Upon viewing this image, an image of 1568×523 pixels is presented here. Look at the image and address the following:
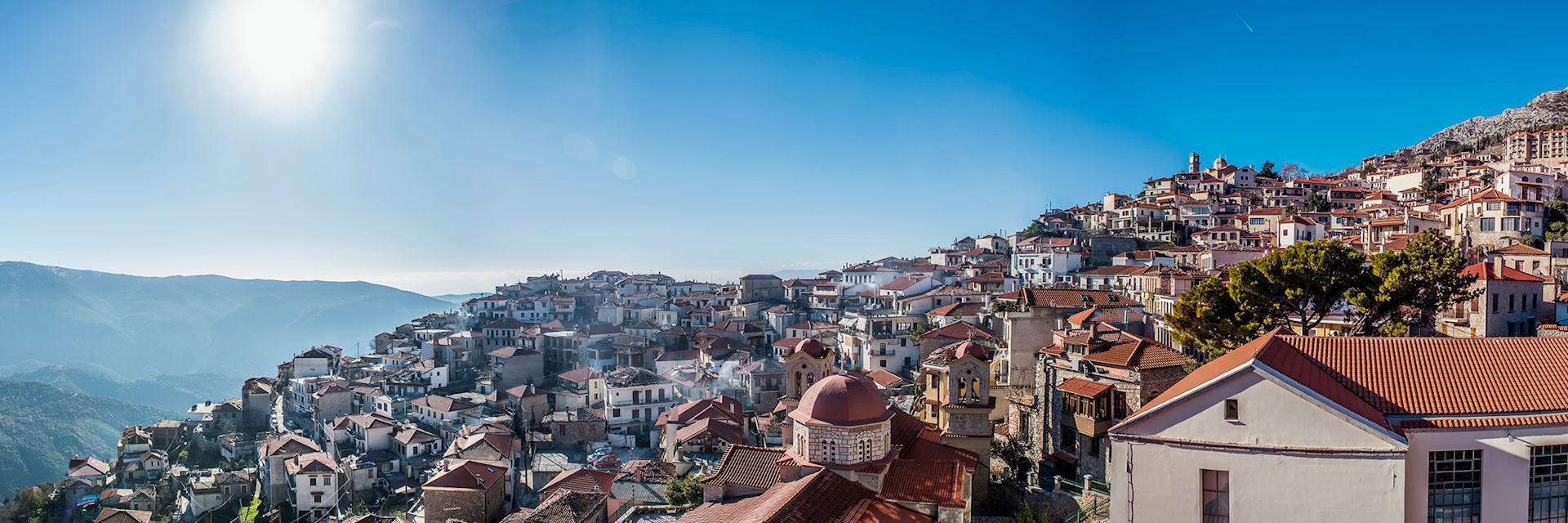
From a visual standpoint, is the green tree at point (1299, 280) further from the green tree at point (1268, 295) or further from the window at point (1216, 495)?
the window at point (1216, 495)

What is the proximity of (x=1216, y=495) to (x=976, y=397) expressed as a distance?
33.6 feet

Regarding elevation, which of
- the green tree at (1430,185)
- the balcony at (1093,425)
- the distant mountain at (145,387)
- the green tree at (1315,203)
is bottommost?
the distant mountain at (145,387)

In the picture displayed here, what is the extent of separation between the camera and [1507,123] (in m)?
72.2

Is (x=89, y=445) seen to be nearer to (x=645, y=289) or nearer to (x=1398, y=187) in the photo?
(x=645, y=289)

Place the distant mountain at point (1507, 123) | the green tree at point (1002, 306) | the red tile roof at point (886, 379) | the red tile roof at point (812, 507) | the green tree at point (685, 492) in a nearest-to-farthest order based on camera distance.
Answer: the red tile roof at point (812, 507) → the green tree at point (685, 492) → the green tree at point (1002, 306) → the red tile roof at point (886, 379) → the distant mountain at point (1507, 123)

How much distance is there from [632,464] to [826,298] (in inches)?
1182

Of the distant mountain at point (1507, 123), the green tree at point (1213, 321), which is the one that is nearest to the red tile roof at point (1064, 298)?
the green tree at point (1213, 321)

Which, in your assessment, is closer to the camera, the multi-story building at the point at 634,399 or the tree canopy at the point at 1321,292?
the tree canopy at the point at 1321,292

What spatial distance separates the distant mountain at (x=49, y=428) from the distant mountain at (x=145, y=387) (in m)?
34.1

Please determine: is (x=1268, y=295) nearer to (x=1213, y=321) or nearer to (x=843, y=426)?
(x=1213, y=321)

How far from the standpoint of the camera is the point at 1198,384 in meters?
11.2

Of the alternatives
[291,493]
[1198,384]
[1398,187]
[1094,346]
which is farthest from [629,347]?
[1398,187]

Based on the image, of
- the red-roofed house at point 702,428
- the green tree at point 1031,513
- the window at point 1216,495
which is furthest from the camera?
the red-roofed house at point 702,428

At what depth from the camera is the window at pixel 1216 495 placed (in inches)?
434
